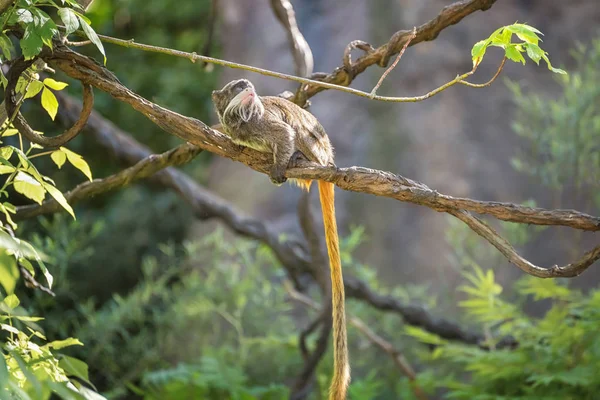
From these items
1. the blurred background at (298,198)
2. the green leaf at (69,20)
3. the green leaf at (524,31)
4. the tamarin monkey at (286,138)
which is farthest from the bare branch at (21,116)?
the blurred background at (298,198)

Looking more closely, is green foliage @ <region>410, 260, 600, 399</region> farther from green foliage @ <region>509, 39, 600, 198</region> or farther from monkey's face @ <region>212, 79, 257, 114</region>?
monkey's face @ <region>212, 79, 257, 114</region>

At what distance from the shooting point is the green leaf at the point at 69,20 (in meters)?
1.87

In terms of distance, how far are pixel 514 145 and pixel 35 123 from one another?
451 centimetres

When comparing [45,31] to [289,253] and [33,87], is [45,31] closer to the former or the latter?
[33,87]

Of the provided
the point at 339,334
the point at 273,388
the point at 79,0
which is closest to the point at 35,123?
the point at 273,388

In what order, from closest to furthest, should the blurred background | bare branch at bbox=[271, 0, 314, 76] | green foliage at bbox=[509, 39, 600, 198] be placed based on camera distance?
bare branch at bbox=[271, 0, 314, 76], green foliage at bbox=[509, 39, 600, 198], the blurred background

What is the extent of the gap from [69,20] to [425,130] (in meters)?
5.08

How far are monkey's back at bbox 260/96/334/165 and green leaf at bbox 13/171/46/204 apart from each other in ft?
3.47

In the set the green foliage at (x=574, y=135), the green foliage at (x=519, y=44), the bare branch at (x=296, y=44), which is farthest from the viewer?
the green foliage at (x=574, y=135)

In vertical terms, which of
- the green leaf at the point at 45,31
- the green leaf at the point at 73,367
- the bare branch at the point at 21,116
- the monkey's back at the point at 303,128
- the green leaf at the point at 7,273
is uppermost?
the monkey's back at the point at 303,128

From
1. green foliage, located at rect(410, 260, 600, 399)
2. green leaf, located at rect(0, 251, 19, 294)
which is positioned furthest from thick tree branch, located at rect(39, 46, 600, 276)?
green foliage, located at rect(410, 260, 600, 399)

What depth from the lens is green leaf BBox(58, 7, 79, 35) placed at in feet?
6.15

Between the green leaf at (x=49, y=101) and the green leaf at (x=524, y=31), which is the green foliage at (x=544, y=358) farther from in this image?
the green leaf at (x=49, y=101)

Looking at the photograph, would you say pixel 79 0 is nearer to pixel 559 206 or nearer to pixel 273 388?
pixel 273 388
